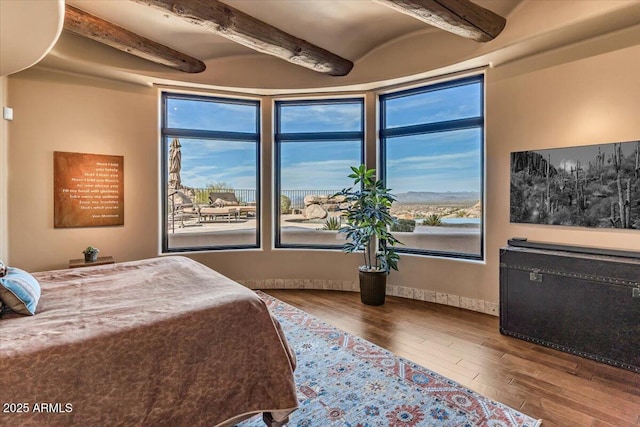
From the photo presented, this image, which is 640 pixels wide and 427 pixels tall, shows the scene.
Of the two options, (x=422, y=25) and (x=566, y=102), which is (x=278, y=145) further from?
(x=566, y=102)

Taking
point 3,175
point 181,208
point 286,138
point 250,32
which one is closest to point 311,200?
point 286,138

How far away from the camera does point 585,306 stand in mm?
2773

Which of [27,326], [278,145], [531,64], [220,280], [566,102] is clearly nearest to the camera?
[27,326]

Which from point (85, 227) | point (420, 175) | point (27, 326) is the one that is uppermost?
point (420, 175)

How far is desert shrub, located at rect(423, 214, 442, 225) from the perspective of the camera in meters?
4.34

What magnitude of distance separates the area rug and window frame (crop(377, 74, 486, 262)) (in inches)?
73.9

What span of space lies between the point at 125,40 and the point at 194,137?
1.46 m

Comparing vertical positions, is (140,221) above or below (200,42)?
below

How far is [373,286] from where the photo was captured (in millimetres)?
4094

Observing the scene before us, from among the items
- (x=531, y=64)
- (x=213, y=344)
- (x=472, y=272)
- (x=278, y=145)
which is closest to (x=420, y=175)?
(x=472, y=272)

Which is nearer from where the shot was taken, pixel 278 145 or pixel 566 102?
pixel 566 102

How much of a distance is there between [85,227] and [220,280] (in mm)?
2752

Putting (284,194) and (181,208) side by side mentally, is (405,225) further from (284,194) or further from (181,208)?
(181,208)

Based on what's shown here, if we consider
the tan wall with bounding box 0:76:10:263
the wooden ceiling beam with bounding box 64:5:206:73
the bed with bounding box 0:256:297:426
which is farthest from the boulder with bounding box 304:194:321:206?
the tan wall with bounding box 0:76:10:263
